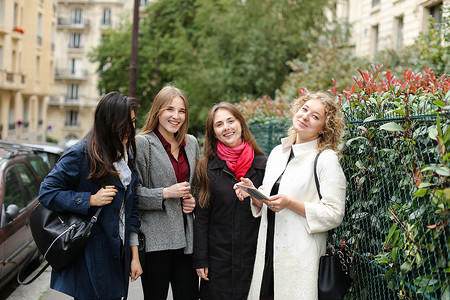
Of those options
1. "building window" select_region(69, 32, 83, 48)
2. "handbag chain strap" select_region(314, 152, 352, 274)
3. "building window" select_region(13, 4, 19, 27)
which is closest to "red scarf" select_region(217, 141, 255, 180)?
"handbag chain strap" select_region(314, 152, 352, 274)

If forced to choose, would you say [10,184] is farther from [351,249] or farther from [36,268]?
[351,249]

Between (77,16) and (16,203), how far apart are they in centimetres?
4751

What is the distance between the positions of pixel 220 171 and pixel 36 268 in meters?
4.45

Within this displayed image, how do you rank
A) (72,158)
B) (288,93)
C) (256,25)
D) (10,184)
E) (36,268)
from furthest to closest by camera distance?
(256,25) → (288,93) → (36,268) → (10,184) → (72,158)

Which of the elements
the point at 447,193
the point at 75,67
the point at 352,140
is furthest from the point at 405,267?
the point at 75,67

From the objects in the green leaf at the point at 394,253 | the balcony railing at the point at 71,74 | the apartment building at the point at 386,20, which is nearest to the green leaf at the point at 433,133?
the green leaf at the point at 394,253

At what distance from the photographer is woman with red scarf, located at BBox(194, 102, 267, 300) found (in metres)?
3.23

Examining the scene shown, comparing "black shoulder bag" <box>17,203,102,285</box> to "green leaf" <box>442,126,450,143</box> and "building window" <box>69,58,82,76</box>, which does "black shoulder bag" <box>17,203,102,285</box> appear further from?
"building window" <box>69,58,82,76</box>

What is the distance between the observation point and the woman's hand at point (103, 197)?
2.78m

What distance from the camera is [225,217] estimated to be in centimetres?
328

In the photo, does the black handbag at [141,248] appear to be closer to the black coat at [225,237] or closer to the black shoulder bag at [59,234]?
the black coat at [225,237]

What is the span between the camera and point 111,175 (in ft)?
9.40

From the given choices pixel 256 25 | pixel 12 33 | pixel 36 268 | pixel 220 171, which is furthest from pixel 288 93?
pixel 12 33

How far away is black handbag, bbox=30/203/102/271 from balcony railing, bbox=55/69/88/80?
5372 centimetres
